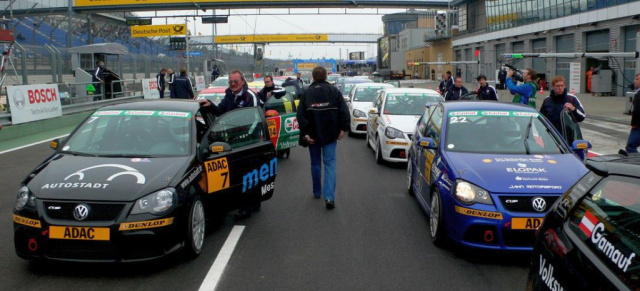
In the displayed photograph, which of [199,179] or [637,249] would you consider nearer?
[637,249]

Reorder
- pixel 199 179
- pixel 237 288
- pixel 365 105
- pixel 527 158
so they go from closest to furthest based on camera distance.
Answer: pixel 237 288
pixel 199 179
pixel 527 158
pixel 365 105

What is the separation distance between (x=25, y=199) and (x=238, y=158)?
2222 mm

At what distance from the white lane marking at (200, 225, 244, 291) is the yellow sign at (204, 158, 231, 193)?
1.80ft

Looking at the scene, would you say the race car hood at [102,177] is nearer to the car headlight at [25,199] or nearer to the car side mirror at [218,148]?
the car headlight at [25,199]

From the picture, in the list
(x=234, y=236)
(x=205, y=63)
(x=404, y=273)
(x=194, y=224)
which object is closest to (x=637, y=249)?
(x=404, y=273)

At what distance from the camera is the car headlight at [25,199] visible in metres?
5.02

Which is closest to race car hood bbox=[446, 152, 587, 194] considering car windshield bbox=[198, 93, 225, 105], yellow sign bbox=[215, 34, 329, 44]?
car windshield bbox=[198, 93, 225, 105]

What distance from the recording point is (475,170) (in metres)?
5.93

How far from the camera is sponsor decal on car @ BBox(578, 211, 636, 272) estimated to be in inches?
98.1

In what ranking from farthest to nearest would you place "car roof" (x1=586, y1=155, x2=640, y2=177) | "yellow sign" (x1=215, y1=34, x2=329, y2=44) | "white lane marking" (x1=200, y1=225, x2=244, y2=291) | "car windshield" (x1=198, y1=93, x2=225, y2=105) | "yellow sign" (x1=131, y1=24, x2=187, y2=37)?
"yellow sign" (x1=215, y1=34, x2=329, y2=44) < "yellow sign" (x1=131, y1=24, x2=187, y2=37) < "car windshield" (x1=198, y1=93, x2=225, y2=105) < "white lane marking" (x1=200, y1=225, x2=244, y2=291) < "car roof" (x1=586, y1=155, x2=640, y2=177)

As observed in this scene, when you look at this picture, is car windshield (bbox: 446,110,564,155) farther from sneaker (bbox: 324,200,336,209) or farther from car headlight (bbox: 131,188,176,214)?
car headlight (bbox: 131,188,176,214)

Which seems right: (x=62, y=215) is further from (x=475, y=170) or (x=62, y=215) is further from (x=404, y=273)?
(x=475, y=170)

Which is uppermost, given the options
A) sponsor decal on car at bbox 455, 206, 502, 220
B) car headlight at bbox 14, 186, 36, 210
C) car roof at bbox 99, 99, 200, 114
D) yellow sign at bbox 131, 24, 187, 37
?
yellow sign at bbox 131, 24, 187, 37

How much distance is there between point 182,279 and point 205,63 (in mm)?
39628
